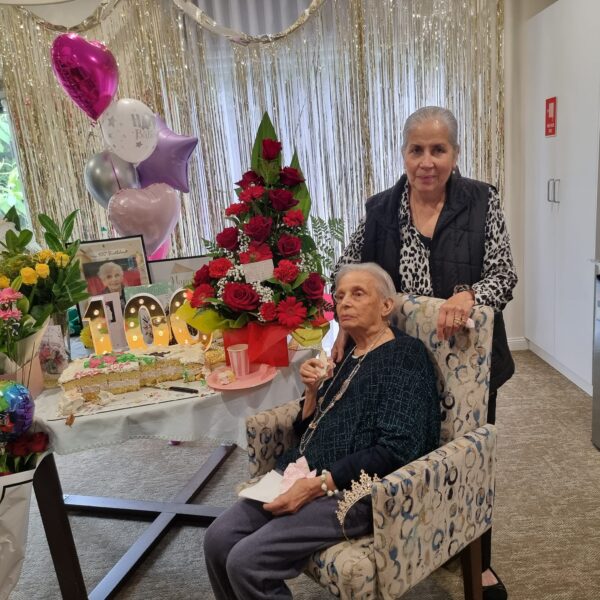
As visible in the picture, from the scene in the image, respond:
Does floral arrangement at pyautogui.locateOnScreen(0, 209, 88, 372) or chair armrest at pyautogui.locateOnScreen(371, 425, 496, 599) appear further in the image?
floral arrangement at pyautogui.locateOnScreen(0, 209, 88, 372)

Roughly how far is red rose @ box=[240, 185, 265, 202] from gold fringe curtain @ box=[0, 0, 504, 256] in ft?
7.10

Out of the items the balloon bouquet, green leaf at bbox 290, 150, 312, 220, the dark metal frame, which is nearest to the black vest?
green leaf at bbox 290, 150, 312, 220

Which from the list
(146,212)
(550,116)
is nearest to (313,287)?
(146,212)

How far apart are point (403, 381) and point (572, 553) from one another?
3.57ft

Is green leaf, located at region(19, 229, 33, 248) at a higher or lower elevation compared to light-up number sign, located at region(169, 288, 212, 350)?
higher

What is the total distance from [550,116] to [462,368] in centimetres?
244

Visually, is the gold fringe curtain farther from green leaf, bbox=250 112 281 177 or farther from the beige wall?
green leaf, bbox=250 112 281 177

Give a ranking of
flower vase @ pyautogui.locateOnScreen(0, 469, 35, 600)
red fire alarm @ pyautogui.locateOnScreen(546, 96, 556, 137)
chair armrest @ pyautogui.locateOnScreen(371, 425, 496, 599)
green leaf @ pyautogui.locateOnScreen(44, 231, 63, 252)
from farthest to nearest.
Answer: red fire alarm @ pyautogui.locateOnScreen(546, 96, 556, 137), green leaf @ pyautogui.locateOnScreen(44, 231, 63, 252), flower vase @ pyautogui.locateOnScreen(0, 469, 35, 600), chair armrest @ pyautogui.locateOnScreen(371, 425, 496, 599)

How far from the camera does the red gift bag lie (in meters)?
1.83

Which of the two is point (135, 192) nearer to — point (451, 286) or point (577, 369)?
point (451, 286)

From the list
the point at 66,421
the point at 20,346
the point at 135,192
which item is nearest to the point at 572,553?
the point at 66,421

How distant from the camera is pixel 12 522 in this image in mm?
1491

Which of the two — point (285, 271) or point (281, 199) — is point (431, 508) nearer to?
point (285, 271)

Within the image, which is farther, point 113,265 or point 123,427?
point 113,265
